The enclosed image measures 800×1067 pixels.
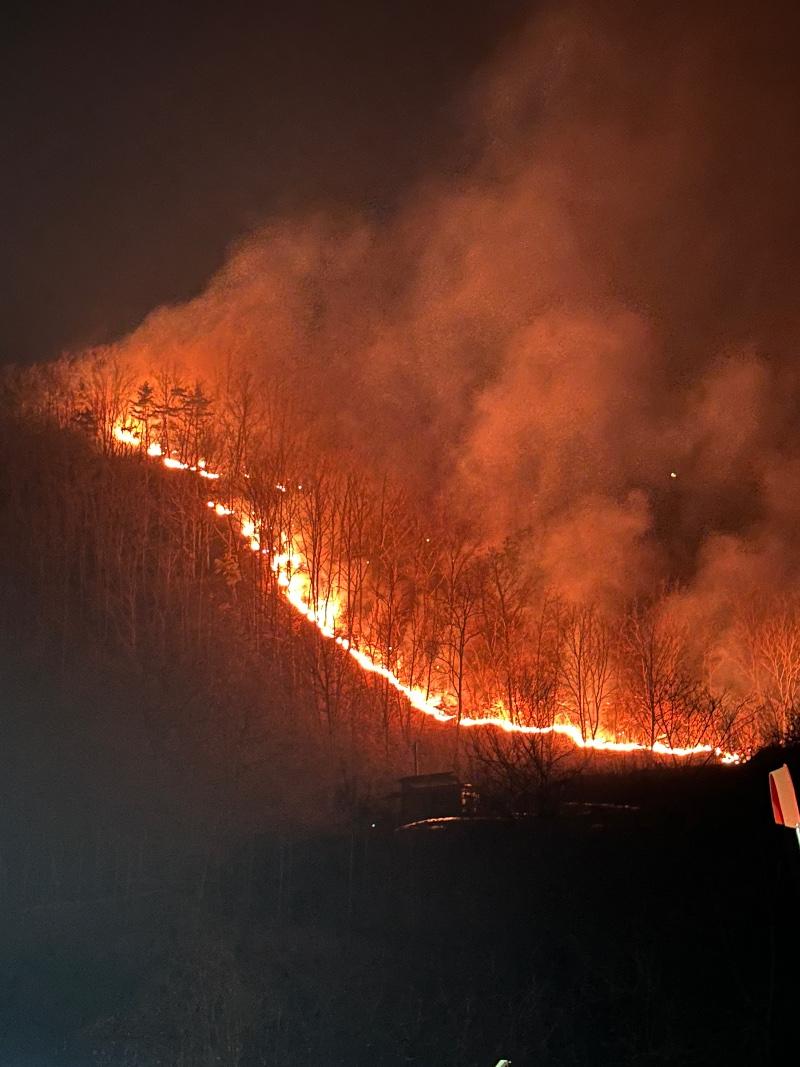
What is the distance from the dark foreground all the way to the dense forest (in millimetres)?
24

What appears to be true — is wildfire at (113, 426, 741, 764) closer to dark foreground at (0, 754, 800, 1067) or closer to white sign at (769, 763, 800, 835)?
dark foreground at (0, 754, 800, 1067)

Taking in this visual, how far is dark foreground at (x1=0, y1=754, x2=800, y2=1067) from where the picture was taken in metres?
7.73

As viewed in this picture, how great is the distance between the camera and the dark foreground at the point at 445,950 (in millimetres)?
7730

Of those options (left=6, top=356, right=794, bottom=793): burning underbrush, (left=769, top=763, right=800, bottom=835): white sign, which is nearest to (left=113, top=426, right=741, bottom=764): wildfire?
(left=6, top=356, right=794, bottom=793): burning underbrush

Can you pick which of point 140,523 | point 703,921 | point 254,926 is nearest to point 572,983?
point 703,921

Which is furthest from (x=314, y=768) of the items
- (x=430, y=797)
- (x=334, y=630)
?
(x=334, y=630)

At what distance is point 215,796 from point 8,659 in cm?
277

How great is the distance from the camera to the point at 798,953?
8.05 metres

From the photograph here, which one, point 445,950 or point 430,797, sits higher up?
point 430,797

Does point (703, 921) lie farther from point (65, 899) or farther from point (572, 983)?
point (65, 899)

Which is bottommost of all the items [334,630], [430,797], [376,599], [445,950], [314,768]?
[445,950]

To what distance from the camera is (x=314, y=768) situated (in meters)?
9.71

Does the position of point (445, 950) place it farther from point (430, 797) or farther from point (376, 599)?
point (376, 599)

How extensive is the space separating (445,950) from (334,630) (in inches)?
163
